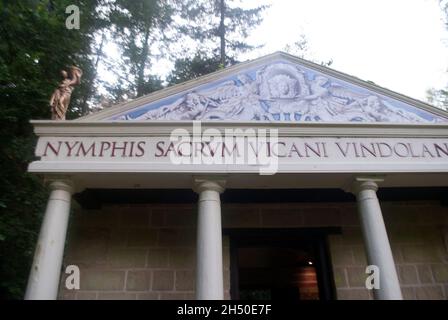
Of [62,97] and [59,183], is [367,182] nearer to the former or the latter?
[59,183]

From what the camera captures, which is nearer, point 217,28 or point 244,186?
point 244,186

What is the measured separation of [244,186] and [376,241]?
205cm

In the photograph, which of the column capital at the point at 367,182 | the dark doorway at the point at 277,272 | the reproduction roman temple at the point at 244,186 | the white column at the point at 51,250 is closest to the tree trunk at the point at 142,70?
the dark doorway at the point at 277,272

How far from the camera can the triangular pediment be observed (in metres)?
6.40

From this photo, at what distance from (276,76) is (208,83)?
4.08ft

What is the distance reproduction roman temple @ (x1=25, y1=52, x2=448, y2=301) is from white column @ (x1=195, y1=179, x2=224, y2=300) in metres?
0.02

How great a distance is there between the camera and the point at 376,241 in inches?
211

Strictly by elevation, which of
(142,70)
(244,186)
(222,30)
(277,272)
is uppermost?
(222,30)

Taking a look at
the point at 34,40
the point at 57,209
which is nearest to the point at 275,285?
the point at 57,209

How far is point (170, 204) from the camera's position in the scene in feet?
24.8

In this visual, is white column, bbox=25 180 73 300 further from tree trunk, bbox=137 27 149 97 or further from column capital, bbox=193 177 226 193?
tree trunk, bbox=137 27 149 97

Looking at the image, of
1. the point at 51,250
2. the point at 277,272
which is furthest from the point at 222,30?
the point at 51,250

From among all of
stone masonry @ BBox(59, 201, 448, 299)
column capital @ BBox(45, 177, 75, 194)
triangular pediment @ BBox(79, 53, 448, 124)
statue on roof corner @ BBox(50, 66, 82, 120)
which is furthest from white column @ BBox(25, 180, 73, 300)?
stone masonry @ BBox(59, 201, 448, 299)

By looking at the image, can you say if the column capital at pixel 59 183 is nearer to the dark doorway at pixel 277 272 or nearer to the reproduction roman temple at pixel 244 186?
the reproduction roman temple at pixel 244 186
